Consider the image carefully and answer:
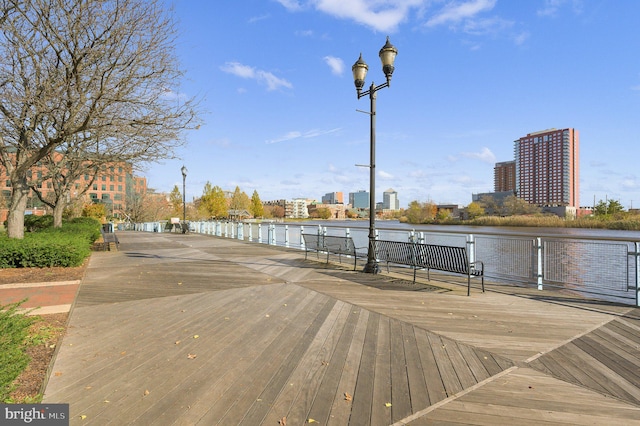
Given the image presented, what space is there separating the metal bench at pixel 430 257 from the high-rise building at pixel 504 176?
129 metres

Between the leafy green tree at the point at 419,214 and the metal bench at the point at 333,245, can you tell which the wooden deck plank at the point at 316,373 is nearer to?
the metal bench at the point at 333,245

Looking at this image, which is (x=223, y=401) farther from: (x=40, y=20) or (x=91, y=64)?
(x=40, y=20)

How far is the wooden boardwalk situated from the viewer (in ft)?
8.25

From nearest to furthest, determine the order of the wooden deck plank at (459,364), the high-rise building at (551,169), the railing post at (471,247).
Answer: the wooden deck plank at (459,364)
the railing post at (471,247)
the high-rise building at (551,169)

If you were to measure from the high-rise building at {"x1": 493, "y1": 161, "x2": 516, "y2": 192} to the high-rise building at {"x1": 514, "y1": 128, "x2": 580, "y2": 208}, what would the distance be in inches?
993

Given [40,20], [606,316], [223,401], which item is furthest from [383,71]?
[40,20]

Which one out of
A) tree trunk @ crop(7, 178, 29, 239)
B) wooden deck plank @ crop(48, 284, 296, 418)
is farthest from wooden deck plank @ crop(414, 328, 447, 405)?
tree trunk @ crop(7, 178, 29, 239)

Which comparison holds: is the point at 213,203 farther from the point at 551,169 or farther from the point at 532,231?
the point at 551,169

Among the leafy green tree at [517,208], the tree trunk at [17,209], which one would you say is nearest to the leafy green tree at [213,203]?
the tree trunk at [17,209]

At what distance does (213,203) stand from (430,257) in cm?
6003

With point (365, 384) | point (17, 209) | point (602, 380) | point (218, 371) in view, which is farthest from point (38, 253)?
point (602, 380)

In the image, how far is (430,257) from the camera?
714 centimetres

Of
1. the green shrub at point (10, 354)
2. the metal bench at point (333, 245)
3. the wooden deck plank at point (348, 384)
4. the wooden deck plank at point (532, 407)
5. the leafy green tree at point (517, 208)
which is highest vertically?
the leafy green tree at point (517, 208)

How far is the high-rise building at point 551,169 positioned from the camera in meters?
86.5
